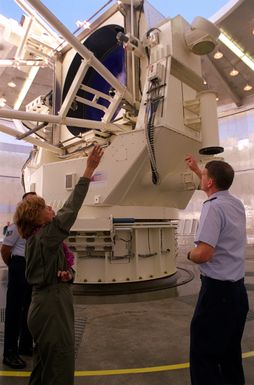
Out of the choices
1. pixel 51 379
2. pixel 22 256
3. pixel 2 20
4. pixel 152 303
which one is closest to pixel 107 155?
pixel 152 303

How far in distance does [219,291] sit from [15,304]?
74.6 inches

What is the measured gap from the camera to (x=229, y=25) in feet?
35.2

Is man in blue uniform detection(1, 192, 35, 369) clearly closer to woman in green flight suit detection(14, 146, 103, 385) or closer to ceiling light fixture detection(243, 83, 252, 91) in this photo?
woman in green flight suit detection(14, 146, 103, 385)

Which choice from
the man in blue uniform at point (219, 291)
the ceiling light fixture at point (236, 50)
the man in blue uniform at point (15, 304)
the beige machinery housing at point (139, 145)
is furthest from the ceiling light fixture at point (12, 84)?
the man in blue uniform at point (219, 291)

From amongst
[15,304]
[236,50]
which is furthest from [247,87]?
[15,304]

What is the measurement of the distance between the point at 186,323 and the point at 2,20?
27.5 ft

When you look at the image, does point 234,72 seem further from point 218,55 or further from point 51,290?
point 51,290

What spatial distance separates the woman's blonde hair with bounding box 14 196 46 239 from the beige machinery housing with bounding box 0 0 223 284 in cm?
317

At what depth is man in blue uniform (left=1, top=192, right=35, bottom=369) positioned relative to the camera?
2678 mm

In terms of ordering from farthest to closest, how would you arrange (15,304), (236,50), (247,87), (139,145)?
1. (247,87)
2. (236,50)
3. (139,145)
4. (15,304)

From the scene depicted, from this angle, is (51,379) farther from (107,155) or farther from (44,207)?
(107,155)

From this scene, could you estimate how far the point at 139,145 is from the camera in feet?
16.5

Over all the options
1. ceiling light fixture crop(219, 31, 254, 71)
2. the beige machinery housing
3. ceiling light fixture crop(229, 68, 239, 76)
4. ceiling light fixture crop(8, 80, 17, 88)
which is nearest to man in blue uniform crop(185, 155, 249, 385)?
the beige machinery housing

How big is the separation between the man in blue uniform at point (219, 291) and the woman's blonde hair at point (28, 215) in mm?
946
